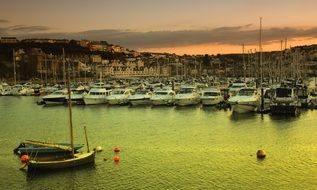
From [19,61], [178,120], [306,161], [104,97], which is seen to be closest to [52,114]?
[104,97]

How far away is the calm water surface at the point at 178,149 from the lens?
2642 cm

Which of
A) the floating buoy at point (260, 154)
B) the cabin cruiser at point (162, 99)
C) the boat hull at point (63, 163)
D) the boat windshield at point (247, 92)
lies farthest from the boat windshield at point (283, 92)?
the boat hull at point (63, 163)

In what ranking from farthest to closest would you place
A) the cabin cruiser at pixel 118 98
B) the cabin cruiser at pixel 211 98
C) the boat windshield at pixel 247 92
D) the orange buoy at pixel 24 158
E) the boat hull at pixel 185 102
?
the cabin cruiser at pixel 118 98 → the boat hull at pixel 185 102 → the cabin cruiser at pixel 211 98 → the boat windshield at pixel 247 92 → the orange buoy at pixel 24 158

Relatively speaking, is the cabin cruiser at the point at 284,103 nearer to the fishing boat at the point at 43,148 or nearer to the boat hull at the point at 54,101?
the fishing boat at the point at 43,148

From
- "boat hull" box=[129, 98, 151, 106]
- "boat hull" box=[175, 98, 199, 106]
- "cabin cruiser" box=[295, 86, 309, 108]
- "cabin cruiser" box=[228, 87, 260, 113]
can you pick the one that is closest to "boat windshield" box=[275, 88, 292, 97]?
"cabin cruiser" box=[228, 87, 260, 113]

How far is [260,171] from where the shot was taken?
92.7 ft

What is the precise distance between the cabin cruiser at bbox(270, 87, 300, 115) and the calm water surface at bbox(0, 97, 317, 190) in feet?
5.32

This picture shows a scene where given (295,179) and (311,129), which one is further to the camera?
(311,129)

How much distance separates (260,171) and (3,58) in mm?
181510

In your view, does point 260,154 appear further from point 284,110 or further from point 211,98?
point 211,98

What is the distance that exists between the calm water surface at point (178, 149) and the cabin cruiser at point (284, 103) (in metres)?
1.62

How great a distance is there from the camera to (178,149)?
34969 millimetres

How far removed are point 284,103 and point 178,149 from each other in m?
22.2

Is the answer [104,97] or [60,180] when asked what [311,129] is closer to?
[60,180]
